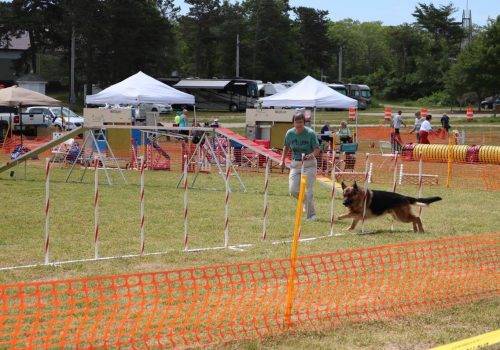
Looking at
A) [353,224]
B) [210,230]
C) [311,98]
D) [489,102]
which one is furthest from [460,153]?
[489,102]

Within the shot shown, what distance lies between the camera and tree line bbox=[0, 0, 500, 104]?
6462 centimetres

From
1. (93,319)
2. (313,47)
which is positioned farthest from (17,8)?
(93,319)

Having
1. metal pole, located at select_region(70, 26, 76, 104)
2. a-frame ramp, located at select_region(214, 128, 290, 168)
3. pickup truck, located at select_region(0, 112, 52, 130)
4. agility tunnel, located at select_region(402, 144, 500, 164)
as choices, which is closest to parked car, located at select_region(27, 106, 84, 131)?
pickup truck, located at select_region(0, 112, 52, 130)

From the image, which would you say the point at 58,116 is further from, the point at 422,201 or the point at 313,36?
the point at 313,36

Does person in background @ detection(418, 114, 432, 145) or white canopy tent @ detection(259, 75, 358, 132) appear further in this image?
person in background @ detection(418, 114, 432, 145)

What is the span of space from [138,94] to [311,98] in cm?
520

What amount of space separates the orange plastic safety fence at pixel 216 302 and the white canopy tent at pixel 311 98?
16494 mm

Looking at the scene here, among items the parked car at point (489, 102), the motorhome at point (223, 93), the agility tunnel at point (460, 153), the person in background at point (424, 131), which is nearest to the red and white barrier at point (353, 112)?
the person in background at point (424, 131)

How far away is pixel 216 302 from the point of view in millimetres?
6953

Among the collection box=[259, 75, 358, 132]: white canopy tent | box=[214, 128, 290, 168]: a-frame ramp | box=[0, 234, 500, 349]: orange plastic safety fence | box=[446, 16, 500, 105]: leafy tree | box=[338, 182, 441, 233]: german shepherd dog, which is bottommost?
box=[0, 234, 500, 349]: orange plastic safety fence

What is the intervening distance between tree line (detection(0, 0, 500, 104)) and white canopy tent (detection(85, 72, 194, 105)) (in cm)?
3737

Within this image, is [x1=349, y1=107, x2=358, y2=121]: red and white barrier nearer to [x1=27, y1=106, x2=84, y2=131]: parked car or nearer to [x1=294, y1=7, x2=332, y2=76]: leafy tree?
[x1=27, y1=106, x2=84, y2=131]: parked car

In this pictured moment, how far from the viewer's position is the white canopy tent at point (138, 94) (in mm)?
25016

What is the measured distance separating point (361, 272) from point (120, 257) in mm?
2674
